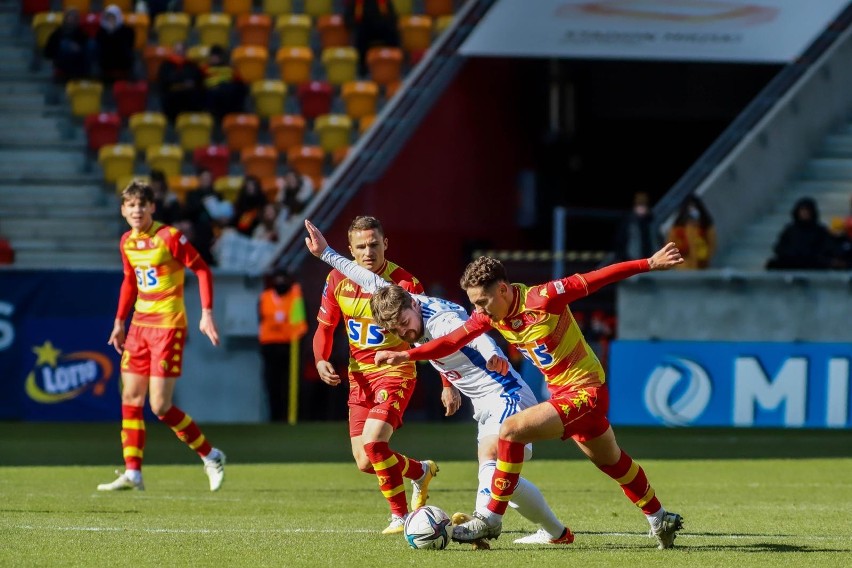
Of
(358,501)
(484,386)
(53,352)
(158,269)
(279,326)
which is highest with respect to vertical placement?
(158,269)

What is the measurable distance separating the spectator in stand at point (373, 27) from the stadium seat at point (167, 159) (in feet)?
9.96

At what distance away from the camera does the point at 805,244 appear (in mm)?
18969

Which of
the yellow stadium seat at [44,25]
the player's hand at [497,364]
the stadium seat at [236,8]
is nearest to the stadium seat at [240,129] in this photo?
the stadium seat at [236,8]

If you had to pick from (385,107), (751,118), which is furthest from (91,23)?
(751,118)

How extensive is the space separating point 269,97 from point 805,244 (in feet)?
24.9

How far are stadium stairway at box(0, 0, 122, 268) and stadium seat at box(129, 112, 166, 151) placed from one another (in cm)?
73

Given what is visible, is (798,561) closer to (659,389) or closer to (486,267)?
(486,267)

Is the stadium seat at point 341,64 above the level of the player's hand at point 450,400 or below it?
above

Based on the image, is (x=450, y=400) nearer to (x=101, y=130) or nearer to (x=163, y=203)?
(x=163, y=203)

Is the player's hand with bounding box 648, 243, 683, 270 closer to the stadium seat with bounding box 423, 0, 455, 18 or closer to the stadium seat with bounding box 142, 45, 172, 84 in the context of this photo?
the stadium seat with bounding box 142, 45, 172, 84

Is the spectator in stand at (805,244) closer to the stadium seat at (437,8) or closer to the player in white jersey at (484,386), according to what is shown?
the stadium seat at (437,8)

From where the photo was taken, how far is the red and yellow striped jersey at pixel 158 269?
11.4 m

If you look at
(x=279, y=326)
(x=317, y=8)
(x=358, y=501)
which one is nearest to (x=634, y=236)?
(x=279, y=326)

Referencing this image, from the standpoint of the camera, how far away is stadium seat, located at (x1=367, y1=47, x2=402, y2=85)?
22.6m
